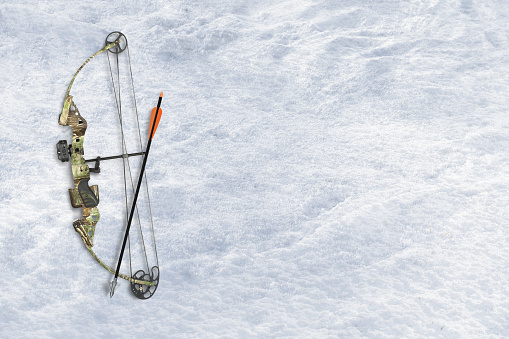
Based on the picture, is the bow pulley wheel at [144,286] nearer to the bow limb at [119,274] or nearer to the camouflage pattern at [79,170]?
the bow limb at [119,274]

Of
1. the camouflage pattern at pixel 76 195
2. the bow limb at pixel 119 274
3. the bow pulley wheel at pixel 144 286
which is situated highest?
the camouflage pattern at pixel 76 195

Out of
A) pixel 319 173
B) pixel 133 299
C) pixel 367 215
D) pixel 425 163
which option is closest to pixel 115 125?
pixel 133 299

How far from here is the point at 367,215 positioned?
3.45 metres

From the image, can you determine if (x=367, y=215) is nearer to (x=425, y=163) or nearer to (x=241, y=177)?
(x=425, y=163)

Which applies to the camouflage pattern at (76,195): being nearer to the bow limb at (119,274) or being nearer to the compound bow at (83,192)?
the compound bow at (83,192)

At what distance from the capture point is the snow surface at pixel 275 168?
3137 millimetres

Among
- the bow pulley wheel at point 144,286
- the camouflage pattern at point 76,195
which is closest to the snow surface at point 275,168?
the bow pulley wheel at point 144,286

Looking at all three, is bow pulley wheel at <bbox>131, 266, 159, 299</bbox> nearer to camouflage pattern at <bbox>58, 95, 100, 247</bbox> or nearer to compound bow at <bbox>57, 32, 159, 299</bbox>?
compound bow at <bbox>57, 32, 159, 299</bbox>

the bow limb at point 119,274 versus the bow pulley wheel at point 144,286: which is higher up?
the bow limb at point 119,274

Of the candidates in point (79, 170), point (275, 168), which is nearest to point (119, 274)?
point (79, 170)

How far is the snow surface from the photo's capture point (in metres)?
3.14

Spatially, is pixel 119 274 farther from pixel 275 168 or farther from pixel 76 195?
pixel 275 168

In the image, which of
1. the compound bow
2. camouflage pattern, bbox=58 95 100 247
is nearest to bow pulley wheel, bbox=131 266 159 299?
the compound bow

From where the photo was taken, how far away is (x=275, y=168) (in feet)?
11.8
